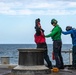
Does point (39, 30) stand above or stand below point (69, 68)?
above

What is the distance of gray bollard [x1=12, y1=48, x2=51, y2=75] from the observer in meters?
15.0

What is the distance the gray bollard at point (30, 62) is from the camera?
49.1 ft

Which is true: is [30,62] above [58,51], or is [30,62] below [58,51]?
below

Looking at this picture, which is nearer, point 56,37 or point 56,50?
point 56,37

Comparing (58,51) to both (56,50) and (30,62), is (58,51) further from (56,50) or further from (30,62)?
(30,62)

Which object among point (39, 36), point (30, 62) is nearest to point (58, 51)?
point (39, 36)

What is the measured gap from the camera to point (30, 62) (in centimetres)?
1516

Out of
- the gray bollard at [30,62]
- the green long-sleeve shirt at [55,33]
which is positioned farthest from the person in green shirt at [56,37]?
the gray bollard at [30,62]

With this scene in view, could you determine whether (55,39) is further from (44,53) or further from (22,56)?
(22,56)

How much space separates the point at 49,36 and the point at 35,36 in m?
0.57

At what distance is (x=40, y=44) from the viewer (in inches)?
650

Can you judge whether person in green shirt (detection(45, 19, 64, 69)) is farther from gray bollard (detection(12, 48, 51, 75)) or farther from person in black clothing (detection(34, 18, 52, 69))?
gray bollard (detection(12, 48, 51, 75))

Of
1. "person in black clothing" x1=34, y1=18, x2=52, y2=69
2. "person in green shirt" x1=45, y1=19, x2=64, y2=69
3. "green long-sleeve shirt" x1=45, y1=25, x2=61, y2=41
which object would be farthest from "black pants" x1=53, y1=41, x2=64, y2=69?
"person in black clothing" x1=34, y1=18, x2=52, y2=69

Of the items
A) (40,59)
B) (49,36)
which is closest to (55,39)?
(49,36)
